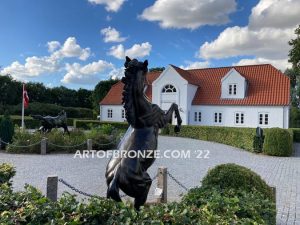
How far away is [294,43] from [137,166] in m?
29.4

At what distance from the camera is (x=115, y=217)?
8.73ft

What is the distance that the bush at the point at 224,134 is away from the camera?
17842 millimetres

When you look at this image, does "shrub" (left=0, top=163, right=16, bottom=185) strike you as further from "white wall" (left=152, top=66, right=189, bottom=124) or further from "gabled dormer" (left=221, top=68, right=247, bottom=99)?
"gabled dormer" (left=221, top=68, right=247, bottom=99)

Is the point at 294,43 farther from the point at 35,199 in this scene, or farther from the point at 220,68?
the point at 35,199

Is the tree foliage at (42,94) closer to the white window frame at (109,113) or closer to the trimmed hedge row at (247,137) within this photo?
the white window frame at (109,113)

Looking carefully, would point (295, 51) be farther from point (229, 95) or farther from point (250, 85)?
point (229, 95)

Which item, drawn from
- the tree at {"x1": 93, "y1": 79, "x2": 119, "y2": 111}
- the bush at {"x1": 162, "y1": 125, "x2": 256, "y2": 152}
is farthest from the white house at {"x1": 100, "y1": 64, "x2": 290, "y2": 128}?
the tree at {"x1": 93, "y1": 79, "x2": 119, "y2": 111}

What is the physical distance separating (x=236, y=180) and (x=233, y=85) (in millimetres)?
24822

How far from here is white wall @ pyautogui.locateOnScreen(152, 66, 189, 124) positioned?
96.2ft

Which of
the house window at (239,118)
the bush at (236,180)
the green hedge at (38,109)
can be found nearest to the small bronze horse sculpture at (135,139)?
the bush at (236,180)

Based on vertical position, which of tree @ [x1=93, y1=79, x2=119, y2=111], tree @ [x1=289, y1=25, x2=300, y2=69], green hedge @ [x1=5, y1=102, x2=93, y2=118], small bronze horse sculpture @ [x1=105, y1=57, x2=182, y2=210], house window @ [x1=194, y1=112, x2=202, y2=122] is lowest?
small bronze horse sculpture @ [x1=105, y1=57, x2=182, y2=210]

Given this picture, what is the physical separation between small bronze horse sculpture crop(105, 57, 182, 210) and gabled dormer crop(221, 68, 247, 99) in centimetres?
2535

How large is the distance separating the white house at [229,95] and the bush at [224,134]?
15.0ft

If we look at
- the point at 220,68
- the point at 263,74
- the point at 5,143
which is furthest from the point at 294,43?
the point at 5,143
